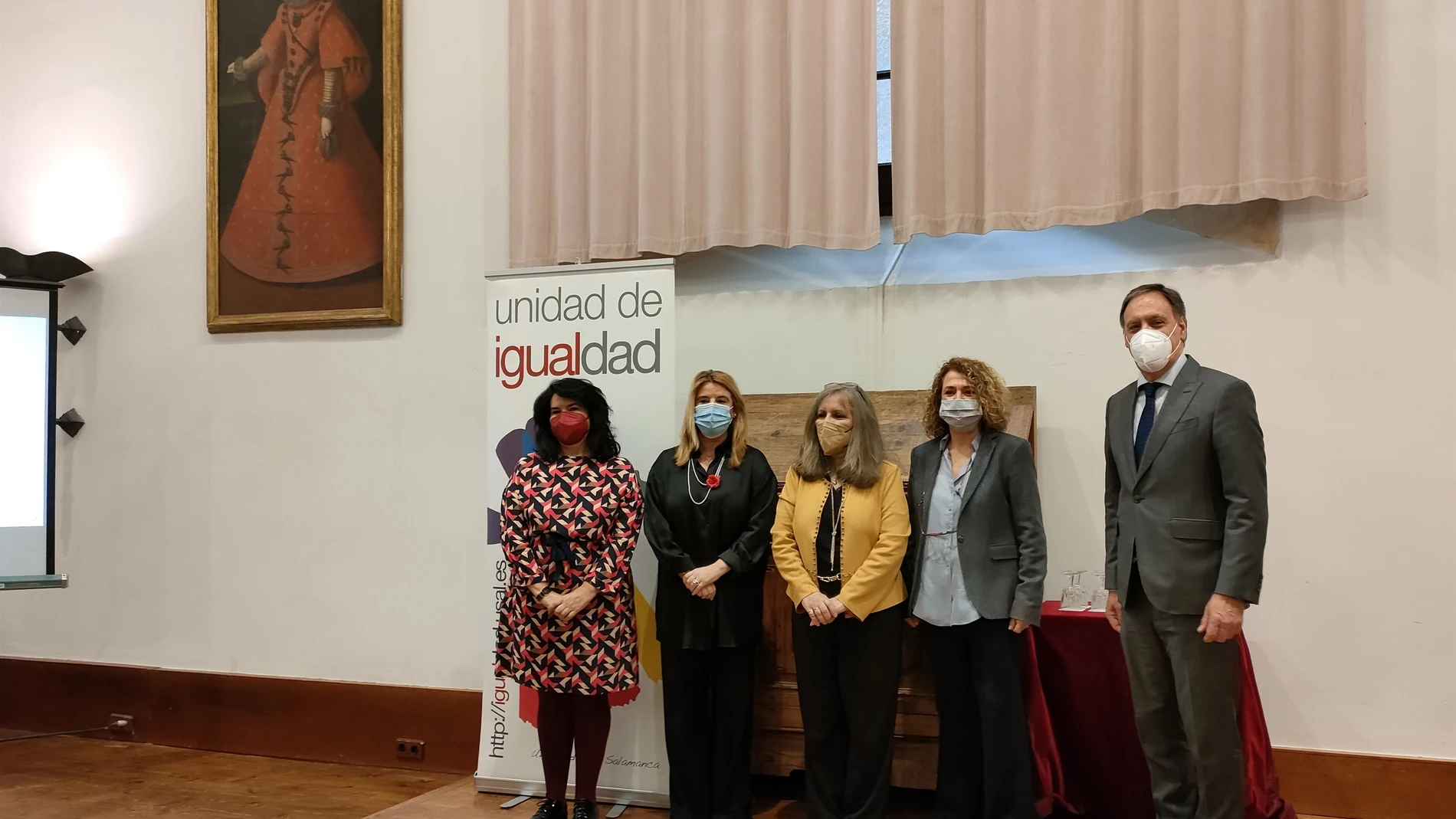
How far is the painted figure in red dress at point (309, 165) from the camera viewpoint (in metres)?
4.77

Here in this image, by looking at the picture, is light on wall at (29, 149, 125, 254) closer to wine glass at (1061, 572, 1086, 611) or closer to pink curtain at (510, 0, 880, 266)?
pink curtain at (510, 0, 880, 266)

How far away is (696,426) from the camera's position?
3582mm

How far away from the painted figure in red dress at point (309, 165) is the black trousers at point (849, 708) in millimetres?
2748

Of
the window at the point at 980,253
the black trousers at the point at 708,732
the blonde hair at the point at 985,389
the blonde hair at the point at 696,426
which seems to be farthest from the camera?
the window at the point at 980,253

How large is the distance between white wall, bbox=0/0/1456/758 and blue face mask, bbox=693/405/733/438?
2.39ft

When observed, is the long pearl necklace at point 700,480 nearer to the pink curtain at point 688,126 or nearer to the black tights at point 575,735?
the black tights at point 575,735

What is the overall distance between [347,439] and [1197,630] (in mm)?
3645

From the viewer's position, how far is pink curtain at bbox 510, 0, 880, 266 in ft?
13.3

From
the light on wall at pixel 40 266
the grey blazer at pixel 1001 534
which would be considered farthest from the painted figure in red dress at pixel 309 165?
the grey blazer at pixel 1001 534

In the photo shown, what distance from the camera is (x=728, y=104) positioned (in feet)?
13.8

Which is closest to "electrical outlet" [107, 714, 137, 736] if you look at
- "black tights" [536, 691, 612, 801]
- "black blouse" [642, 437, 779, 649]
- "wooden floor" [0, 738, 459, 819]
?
"wooden floor" [0, 738, 459, 819]

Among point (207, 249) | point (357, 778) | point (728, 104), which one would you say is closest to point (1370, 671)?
point (728, 104)

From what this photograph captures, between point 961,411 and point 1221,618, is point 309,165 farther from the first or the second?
point 1221,618

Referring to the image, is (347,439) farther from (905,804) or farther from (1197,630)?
(1197,630)
